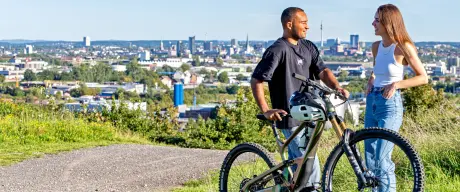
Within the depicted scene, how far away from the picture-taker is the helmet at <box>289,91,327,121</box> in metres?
4.39

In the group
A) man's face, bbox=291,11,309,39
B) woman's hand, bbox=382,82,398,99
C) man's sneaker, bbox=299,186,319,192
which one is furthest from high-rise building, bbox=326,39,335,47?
man's sneaker, bbox=299,186,319,192

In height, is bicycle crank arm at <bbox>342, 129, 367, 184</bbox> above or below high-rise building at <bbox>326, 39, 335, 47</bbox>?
above

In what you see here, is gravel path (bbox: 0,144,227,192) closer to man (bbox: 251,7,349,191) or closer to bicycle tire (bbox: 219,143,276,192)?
bicycle tire (bbox: 219,143,276,192)

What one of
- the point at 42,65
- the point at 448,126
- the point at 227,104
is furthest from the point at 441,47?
the point at 448,126

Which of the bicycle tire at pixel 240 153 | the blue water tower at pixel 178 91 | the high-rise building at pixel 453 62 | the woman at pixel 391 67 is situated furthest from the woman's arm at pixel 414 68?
the high-rise building at pixel 453 62

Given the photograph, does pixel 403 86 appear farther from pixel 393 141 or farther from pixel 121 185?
pixel 121 185

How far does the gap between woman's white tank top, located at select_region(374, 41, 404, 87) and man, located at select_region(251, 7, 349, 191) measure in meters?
0.30

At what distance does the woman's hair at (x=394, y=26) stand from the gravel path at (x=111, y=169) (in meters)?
3.65

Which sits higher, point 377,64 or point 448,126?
point 377,64

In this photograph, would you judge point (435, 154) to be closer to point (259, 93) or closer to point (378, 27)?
point (378, 27)

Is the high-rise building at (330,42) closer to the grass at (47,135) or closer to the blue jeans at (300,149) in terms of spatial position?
the grass at (47,135)

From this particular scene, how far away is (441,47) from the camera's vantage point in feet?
433

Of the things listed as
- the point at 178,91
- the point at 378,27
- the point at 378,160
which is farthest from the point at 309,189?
the point at 178,91

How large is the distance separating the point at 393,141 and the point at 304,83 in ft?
2.80
